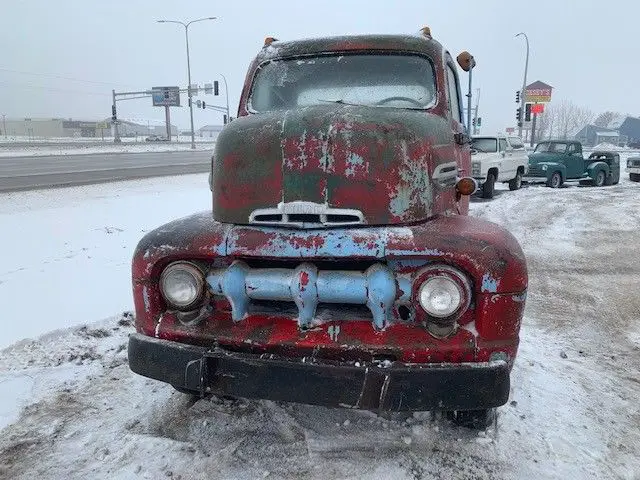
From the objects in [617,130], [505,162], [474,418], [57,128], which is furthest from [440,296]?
[57,128]

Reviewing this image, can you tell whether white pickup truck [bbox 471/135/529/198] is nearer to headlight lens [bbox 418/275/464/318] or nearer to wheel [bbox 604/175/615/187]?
Answer: wheel [bbox 604/175/615/187]

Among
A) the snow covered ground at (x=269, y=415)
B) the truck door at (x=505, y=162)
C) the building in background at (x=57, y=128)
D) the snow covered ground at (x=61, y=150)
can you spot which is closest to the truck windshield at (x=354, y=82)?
the snow covered ground at (x=269, y=415)

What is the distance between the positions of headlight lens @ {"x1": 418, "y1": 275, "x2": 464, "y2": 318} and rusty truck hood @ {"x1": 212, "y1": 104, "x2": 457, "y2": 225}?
47 centimetres

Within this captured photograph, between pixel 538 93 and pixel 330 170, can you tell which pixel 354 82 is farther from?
pixel 538 93

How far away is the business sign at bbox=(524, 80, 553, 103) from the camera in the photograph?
2279 inches

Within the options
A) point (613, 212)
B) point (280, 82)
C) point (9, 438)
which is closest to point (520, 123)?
point (613, 212)

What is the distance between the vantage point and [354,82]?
3.89 meters

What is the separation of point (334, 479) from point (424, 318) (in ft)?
3.07

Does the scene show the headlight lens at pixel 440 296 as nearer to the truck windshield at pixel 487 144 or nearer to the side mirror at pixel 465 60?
the side mirror at pixel 465 60

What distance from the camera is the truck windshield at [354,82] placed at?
12.5 ft

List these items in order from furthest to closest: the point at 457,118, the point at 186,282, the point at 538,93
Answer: the point at 538,93 → the point at 457,118 → the point at 186,282

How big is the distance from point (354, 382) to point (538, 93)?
213 feet

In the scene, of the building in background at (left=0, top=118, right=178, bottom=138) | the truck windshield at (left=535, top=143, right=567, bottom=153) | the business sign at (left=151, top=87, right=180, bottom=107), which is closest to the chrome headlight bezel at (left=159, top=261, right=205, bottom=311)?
→ the truck windshield at (left=535, top=143, right=567, bottom=153)

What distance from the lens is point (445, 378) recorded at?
240 cm
